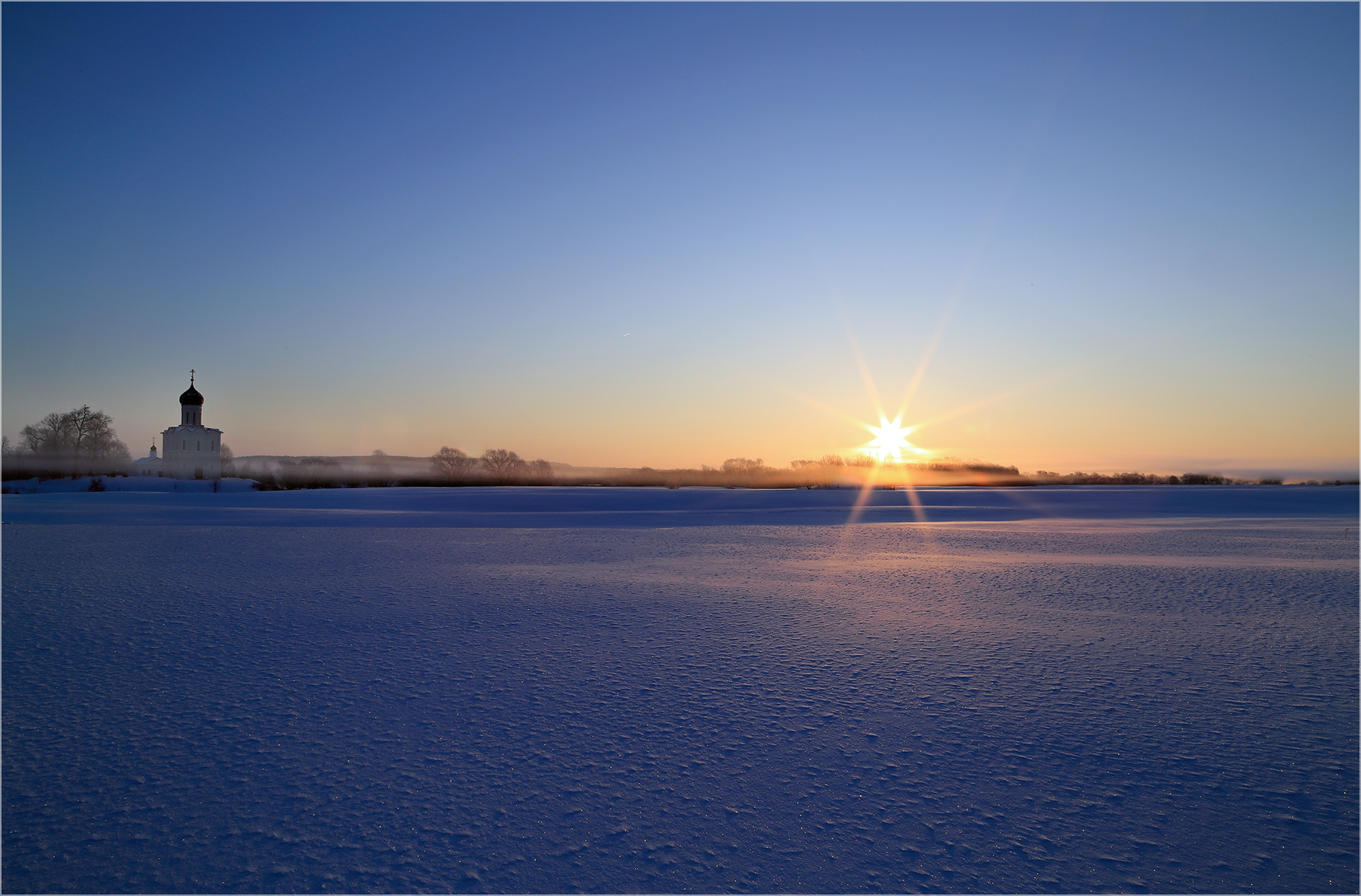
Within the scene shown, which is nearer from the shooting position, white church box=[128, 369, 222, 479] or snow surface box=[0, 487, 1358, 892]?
snow surface box=[0, 487, 1358, 892]

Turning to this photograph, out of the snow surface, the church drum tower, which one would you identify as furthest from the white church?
the snow surface

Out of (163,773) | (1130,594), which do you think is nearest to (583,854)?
(163,773)

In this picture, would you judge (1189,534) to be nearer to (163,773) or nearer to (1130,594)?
(1130,594)

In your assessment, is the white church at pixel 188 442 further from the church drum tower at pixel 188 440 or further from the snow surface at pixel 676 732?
the snow surface at pixel 676 732

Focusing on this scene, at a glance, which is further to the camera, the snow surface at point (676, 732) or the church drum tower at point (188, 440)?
the church drum tower at point (188, 440)

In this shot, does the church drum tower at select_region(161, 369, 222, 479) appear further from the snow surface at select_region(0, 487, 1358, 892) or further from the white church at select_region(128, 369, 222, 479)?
the snow surface at select_region(0, 487, 1358, 892)

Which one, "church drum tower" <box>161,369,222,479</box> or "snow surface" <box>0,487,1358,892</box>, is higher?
"church drum tower" <box>161,369,222,479</box>

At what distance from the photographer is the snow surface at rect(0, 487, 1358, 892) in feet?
7.04

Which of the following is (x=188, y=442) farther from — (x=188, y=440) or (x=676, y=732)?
(x=676, y=732)

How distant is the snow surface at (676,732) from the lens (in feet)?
7.04

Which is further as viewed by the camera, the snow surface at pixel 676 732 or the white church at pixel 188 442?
the white church at pixel 188 442

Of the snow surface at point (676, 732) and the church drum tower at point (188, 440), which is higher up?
the church drum tower at point (188, 440)

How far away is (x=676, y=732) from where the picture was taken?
3.05 meters

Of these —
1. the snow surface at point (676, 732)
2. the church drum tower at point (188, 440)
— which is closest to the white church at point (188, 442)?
the church drum tower at point (188, 440)
